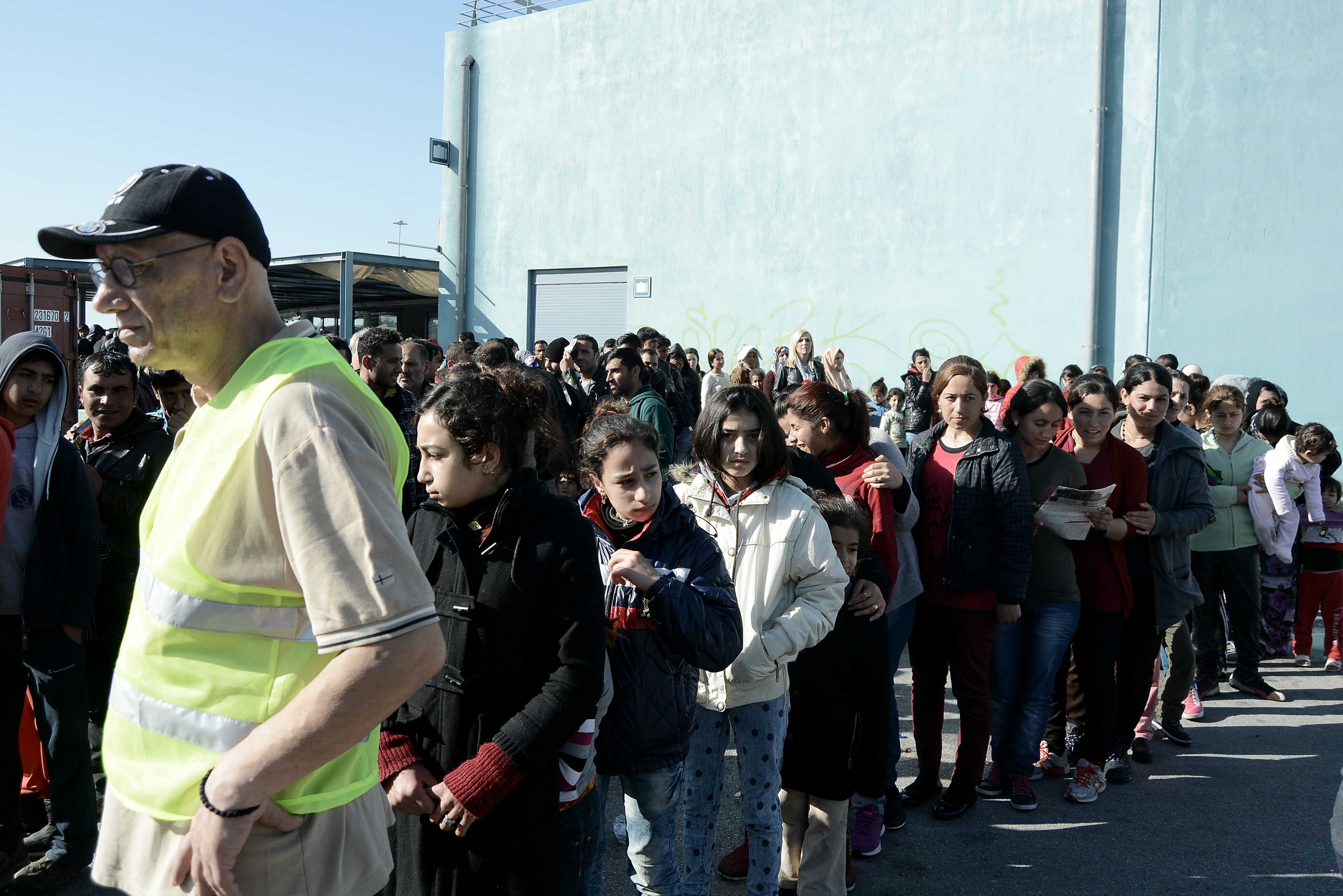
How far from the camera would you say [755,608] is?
3.38 metres

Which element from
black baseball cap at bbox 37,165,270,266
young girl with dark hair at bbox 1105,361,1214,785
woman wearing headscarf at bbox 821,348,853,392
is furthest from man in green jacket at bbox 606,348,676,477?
black baseball cap at bbox 37,165,270,266

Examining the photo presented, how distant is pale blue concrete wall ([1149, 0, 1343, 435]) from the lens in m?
11.0

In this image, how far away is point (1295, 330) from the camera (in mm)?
11195

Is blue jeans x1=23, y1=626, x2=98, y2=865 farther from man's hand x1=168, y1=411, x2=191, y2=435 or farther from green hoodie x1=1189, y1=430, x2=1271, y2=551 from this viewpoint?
green hoodie x1=1189, y1=430, x2=1271, y2=551

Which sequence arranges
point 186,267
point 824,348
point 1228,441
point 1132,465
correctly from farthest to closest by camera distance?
point 824,348, point 1228,441, point 1132,465, point 186,267

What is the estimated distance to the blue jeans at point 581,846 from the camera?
7.60 ft

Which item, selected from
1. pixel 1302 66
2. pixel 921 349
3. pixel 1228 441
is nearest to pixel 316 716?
pixel 1228 441

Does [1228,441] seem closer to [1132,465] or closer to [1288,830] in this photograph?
[1132,465]

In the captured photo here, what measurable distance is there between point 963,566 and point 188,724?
11.8 ft

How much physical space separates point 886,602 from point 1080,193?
10021 mm

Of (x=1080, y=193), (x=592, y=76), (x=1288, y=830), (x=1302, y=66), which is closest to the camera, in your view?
(x=1288, y=830)

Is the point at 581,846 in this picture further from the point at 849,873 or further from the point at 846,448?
the point at 846,448

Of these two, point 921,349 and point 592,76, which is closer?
point 921,349

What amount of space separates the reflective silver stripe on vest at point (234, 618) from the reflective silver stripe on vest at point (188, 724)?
0.43 feet
